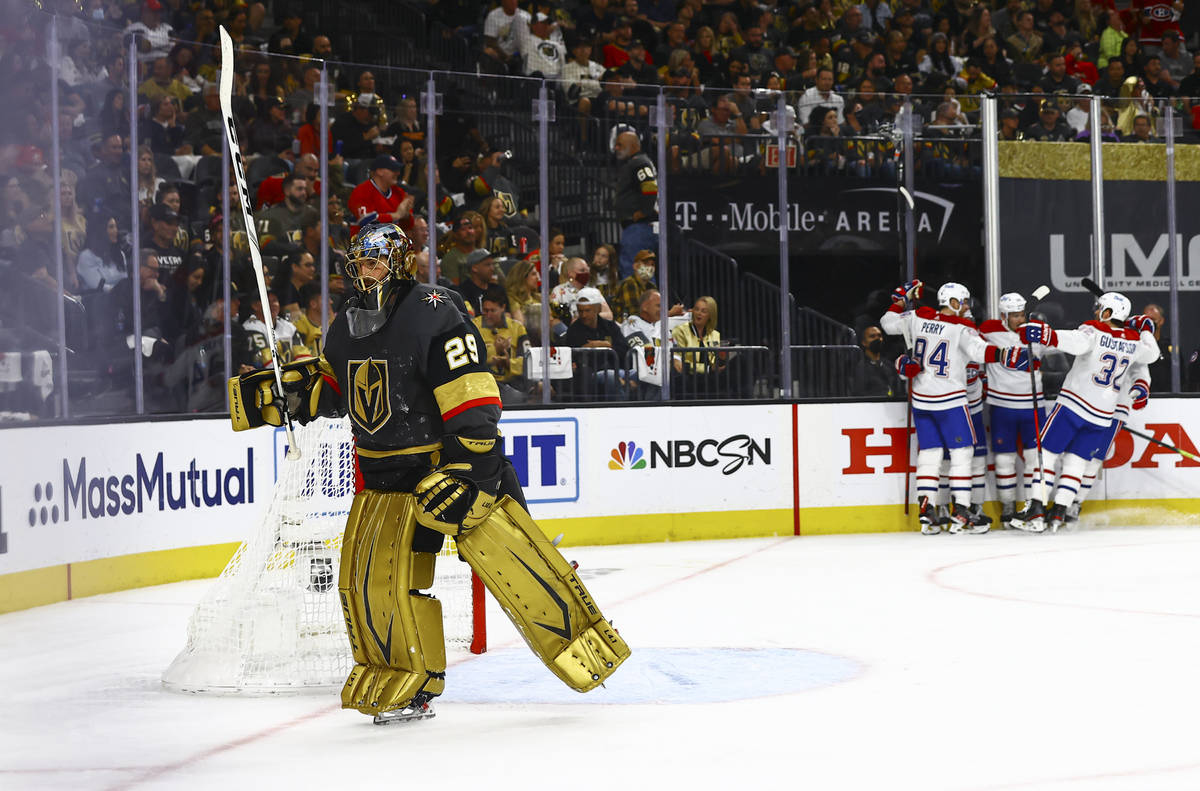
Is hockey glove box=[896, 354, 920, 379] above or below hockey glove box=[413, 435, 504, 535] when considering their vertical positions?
above

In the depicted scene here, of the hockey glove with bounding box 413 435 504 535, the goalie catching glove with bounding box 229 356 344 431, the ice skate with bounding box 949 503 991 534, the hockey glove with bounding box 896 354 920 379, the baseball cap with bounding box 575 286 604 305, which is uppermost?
the baseball cap with bounding box 575 286 604 305

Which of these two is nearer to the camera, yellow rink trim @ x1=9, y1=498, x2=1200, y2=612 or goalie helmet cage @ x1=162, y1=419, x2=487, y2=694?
goalie helmet cage @ x1=162, y1=419, x2=487, y2=694

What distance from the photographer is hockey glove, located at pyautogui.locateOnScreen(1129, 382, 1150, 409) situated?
9.21 metres

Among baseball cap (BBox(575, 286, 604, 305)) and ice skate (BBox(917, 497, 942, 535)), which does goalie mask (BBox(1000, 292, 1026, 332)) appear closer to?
ice skate (BBox(917, 497, 942, 535))

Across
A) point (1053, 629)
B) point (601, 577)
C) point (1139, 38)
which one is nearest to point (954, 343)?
point (601, 577)

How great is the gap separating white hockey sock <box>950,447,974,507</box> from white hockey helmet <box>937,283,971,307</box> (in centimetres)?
Result: 91

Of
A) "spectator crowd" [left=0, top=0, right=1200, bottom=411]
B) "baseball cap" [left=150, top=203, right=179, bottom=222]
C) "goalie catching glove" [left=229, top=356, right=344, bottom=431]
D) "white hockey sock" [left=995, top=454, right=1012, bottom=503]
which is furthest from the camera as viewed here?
"white hockey sock" [left=995, top=454, right=1012, bottom=503]

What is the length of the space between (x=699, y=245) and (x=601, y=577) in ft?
7.88

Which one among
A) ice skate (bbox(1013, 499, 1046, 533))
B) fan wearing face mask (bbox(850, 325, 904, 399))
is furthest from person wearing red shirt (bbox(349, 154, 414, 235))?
ice skate (bbox(1013, 499, 1046, 533))

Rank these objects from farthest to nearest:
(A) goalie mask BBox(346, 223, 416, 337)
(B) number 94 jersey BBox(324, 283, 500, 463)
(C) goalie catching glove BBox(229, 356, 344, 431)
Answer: (C) goalie catching glove BBox(229, 356, 344, 431) → (A) goalie mask BBox(346, 223, 416, 337) → (B) number 94 jersey BBox(324, 283, 500, 463)

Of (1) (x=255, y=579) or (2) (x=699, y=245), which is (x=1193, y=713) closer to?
(1) (x=255, y=579)

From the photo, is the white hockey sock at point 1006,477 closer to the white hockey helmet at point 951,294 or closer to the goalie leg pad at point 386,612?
the white hockey helmet at point 951,294

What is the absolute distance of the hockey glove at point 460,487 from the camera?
3684 millimetres

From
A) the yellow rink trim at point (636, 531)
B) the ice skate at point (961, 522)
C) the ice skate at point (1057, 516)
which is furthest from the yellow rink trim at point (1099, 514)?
the ice skate at point (1057, 516)
